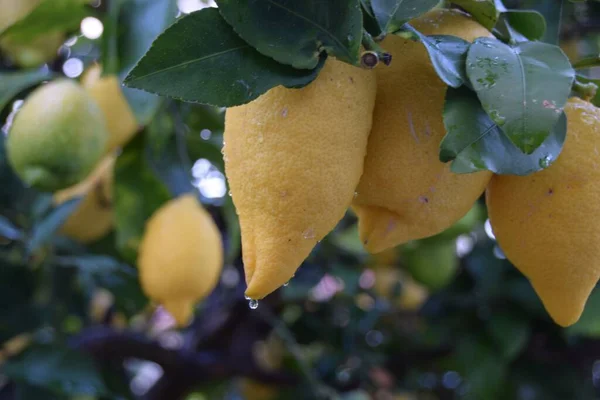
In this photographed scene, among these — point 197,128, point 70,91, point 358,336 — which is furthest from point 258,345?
point 70,91

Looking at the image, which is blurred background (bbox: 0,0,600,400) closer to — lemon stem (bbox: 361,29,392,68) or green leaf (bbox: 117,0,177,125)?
green leaf (bbox: 117,0,177,125)

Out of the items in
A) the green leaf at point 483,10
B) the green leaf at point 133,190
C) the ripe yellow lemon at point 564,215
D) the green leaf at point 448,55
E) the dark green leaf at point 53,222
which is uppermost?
the green leaf at point 448,55

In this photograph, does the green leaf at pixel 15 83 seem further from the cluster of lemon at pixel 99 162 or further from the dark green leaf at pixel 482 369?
the dark green leaf at pixel 482 369

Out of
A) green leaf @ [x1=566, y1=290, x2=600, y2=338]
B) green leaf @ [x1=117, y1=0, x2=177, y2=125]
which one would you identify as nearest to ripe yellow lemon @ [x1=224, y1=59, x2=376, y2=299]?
green leaf @ [x1=117, y1=0, x2=177, y2=125]

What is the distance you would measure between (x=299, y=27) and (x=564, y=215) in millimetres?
239

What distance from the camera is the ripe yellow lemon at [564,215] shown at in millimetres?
498

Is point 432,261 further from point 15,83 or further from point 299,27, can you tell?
point 299,27

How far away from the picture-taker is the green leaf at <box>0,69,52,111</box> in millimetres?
1002

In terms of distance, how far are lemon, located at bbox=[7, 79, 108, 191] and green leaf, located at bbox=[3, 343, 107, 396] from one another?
0.40 metres

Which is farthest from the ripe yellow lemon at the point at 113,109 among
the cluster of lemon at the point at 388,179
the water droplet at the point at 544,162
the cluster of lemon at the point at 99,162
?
the water droplet at the point at 544,162

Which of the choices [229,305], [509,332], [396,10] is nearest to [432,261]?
[509,332]

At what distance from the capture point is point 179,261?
3.34ft

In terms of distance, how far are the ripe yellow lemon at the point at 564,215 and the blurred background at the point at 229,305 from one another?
553mm

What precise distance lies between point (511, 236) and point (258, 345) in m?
1.51
